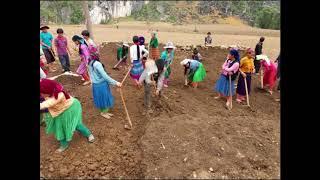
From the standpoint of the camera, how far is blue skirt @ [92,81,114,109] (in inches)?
257

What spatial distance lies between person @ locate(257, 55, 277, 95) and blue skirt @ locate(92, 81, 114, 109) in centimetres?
476

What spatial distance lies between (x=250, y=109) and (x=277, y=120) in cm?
75

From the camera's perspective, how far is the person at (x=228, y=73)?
7672mm

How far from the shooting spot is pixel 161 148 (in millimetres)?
5688

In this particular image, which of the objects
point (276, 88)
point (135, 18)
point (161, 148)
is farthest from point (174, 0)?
point (161, 148)

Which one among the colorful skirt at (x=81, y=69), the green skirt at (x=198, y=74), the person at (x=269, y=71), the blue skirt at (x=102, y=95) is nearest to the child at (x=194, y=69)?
the green skirt at (x=198, y=74)

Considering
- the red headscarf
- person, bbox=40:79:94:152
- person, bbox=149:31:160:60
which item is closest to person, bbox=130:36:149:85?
person, bbox=149:31:160:60

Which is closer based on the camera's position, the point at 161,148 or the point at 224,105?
the point at 161,148

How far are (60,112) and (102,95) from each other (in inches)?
54.7

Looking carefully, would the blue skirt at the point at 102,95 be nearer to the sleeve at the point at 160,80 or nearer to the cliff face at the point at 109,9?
the sleeve at the point at 160,80

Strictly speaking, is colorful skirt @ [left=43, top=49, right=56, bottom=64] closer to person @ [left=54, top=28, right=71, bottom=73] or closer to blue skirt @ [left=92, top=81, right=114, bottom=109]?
person @ [left=54, top=28, right=71, bottom=73]

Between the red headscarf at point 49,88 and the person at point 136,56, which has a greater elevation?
the person at point 136,56
